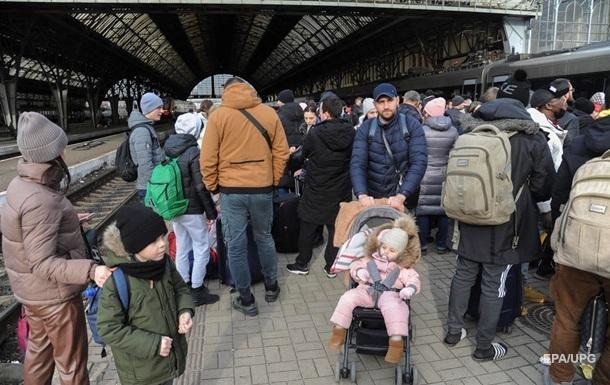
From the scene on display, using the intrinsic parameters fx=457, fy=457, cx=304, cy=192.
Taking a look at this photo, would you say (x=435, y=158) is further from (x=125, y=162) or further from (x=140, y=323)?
(x=140, y=323)

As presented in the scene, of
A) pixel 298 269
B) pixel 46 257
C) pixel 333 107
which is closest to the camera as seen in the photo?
pixel 46 257

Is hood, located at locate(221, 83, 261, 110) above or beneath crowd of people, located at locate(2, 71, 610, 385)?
above

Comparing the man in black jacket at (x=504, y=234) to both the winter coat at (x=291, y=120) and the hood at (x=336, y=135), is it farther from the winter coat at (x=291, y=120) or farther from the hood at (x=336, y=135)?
the winter coat at (x=291, y=120)

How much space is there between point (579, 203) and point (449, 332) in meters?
1.60

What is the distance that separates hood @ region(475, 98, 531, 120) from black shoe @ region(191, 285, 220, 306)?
9.96 feet

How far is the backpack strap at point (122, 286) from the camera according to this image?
2291 millimetres

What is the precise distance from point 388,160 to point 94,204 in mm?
7890

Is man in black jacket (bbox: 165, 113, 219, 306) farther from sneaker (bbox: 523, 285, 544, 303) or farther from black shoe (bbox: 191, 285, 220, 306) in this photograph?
sneaker (bbox: 523, 285, 544, 303)

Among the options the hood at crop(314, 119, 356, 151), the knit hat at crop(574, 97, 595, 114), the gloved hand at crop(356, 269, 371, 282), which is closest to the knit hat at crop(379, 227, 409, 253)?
the gloved hand at crop(356, 269, 371, 282)

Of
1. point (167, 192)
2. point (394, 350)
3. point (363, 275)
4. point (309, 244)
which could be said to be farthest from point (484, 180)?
point (167, 192)

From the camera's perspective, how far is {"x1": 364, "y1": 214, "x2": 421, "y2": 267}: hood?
3221mm

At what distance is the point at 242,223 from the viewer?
13.5ft

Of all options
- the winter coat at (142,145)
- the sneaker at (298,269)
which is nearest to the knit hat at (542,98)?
the sneaker at (298,269)

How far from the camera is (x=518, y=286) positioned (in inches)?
149
